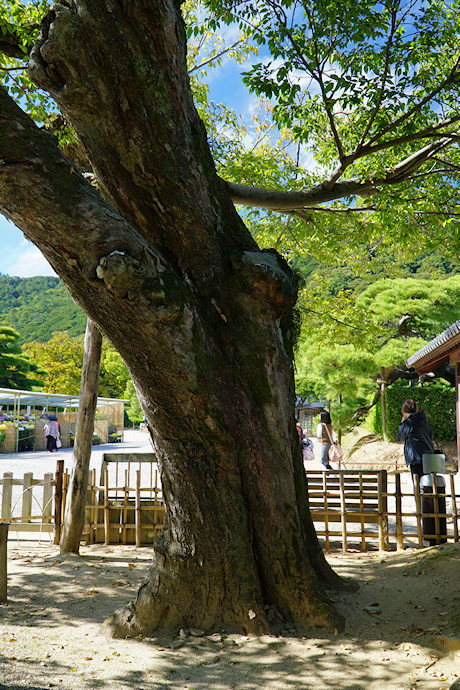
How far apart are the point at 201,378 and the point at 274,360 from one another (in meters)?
0.76

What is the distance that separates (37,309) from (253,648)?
71.3 m

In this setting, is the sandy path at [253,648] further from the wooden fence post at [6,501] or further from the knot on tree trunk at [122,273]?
the wooden fence post at [6,501]

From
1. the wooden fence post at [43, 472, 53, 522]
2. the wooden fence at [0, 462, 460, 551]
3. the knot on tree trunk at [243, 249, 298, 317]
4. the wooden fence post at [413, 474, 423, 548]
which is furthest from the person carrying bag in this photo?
the knot on tree trunk at [243, 249, 298, 317]

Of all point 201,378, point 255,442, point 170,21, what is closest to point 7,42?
point 170,21

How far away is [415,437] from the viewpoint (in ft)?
21.9

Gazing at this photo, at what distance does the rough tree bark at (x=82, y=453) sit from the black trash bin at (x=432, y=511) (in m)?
4.14

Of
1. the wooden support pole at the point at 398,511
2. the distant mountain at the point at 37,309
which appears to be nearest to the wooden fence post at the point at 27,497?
the wooden support pole at the point at 398,511

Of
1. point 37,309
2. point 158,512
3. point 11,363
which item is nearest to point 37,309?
point 37,309

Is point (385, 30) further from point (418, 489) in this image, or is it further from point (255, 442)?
point (418, 489)

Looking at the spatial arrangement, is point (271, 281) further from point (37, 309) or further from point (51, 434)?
point (37, 309)

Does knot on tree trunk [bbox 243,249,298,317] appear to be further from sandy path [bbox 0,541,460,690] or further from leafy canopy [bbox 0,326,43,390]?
leafy canopy [bbox 0,326,43,390]

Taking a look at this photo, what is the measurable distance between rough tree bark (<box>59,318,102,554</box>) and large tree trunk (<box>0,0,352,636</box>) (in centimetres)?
257

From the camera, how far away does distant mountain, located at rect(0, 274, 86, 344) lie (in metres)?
62.6

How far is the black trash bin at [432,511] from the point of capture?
6.16 metres
